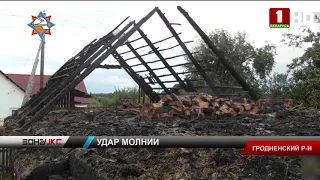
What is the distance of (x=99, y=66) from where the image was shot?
10086 millimetres

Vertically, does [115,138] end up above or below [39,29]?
below

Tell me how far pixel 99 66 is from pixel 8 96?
28304mm

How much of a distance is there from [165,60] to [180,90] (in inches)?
44.9

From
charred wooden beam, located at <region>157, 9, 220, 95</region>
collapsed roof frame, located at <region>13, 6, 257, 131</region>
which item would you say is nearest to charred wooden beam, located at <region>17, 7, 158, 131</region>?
collapsed roof frame, located at <region>13, 6, 257, 131</region>

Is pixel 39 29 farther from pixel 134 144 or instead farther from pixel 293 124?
pixel 134 144

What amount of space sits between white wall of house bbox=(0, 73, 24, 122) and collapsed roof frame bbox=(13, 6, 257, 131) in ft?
87.9

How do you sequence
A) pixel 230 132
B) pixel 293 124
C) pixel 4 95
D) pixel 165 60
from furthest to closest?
pixel 4 95
pixel 165 60
pixel 293 124
pixel 230 132

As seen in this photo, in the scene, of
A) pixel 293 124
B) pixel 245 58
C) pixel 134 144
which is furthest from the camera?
pixel 245 58

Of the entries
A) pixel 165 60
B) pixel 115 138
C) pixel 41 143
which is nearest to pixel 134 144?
pixel 115 138

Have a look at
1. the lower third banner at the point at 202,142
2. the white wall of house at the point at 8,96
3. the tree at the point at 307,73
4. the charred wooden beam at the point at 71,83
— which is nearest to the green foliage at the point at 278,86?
the tree at the point at 307,73

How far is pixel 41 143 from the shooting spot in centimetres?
187

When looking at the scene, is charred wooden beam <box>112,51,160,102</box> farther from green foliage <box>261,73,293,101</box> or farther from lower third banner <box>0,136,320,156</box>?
lower third banner <box>0,136,320,156</box>

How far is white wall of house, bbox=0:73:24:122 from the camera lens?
34844 mm

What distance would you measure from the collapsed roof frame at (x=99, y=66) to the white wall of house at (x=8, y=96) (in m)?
26.8
